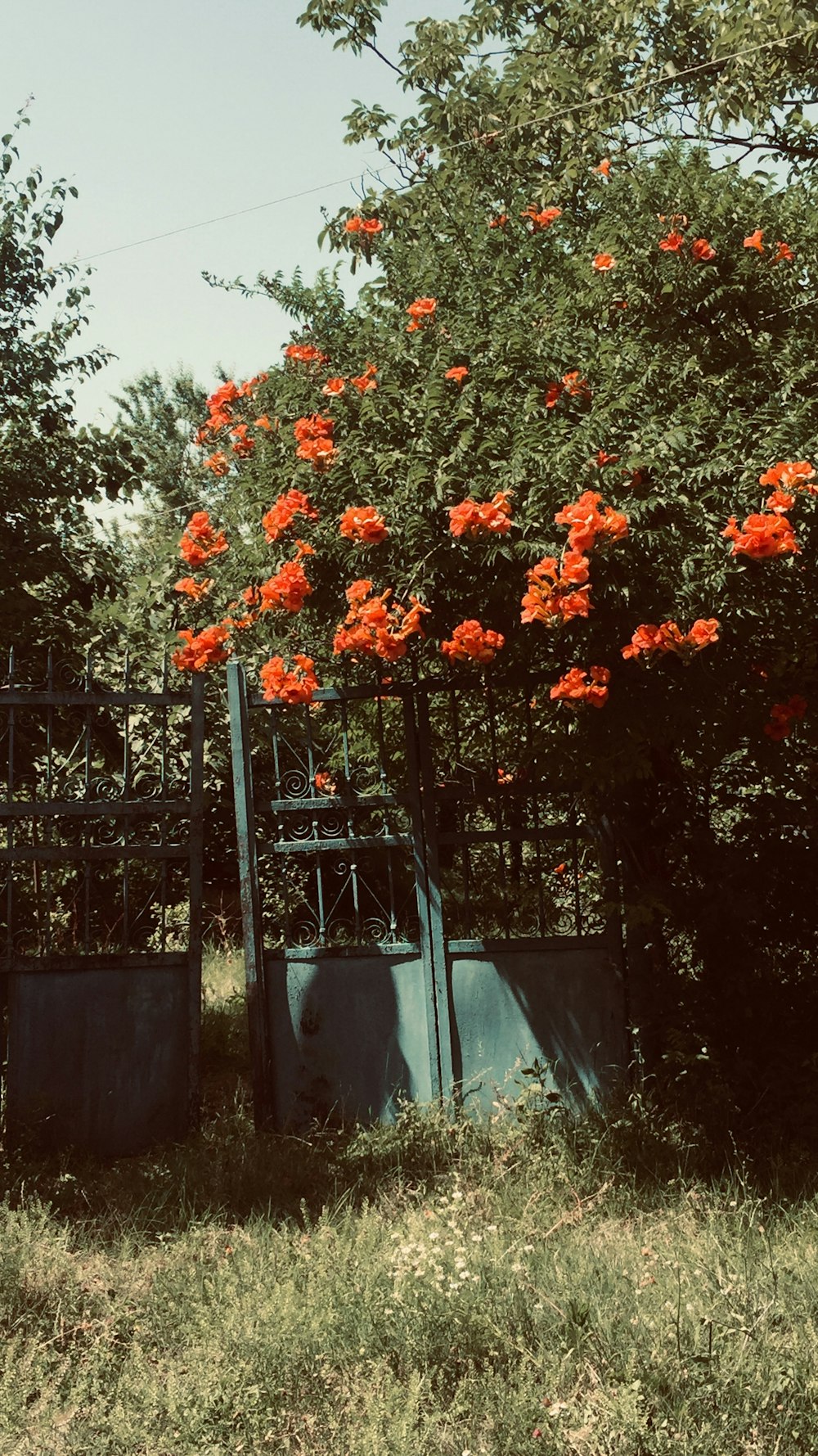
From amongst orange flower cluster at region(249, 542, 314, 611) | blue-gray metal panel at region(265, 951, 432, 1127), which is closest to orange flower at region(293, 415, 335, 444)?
orange flower cluster at region(249, 542, 314, 611)

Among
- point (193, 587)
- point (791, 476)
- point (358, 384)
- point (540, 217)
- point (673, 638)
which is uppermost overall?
point (540, 217)

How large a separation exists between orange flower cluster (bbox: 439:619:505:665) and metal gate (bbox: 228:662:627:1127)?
765 mm

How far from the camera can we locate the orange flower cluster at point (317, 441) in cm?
469

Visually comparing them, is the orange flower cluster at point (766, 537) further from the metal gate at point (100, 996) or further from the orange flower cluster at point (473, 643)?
the metal gate at point (100, 996)

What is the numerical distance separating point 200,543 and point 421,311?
1.33 m

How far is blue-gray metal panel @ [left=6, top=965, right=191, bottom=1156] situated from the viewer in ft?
17.1

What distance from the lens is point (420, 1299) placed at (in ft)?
10.9

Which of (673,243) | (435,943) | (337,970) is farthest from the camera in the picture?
(337,970)

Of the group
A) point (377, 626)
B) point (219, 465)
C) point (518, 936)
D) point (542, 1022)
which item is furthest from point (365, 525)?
point (542, 1022)

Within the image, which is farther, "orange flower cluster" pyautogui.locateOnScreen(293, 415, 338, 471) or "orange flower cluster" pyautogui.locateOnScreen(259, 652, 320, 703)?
"orange flower cluster" pyautogui.locateOnScreen(259, 652, 320, 703)

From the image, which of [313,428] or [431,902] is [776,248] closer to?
[313,428]

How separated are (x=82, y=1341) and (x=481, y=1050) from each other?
2172mm

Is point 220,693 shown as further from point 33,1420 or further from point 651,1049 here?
point 33,1420

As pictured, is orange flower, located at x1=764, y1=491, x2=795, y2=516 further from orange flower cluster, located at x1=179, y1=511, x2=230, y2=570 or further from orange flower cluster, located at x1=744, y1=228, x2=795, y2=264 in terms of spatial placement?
orange flower cluster, located at x1=179, y1=511, x2=230, y2=570
